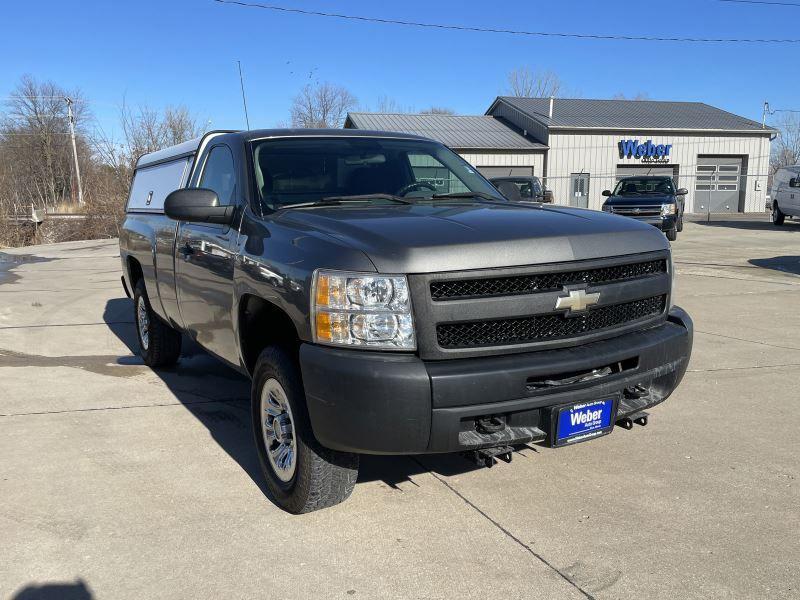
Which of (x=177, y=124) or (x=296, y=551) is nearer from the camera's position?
(x=296, y=551)

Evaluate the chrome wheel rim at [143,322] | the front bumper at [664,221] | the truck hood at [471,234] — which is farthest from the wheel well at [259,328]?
the front bumper at [664,221]

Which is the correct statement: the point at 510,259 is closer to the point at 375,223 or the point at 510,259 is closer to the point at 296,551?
→ the point at 375,223

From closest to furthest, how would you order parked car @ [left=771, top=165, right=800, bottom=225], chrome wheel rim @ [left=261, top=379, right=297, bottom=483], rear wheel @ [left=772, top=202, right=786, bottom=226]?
chrome wheel rim @ [left=261, top=379, right=297, bottom=483]
parked car @ [left=771, top=165, right=800, bottom=225]
rear wheel @ [left=772, top=202, right=786, bottom=226]

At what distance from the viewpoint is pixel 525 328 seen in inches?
123

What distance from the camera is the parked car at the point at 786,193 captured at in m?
23.8

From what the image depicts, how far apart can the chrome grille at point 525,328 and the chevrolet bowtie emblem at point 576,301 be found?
1.9 inches

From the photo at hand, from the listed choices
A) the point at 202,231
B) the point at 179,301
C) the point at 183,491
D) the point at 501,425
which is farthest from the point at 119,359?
the point at 501,425

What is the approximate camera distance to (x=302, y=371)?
3.07 meters

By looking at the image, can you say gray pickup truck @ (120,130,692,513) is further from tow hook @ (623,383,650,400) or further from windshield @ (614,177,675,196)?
windshield @ (614,177,675,196)

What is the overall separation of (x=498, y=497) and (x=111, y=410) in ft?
10.0

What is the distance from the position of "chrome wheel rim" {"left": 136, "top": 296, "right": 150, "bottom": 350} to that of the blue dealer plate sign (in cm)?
443

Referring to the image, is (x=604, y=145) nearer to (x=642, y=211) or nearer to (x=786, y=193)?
(x=786, y=193)

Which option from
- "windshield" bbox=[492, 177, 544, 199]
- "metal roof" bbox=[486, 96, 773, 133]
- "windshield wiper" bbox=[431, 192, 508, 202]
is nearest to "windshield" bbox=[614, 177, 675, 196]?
"windshield" bbox=[492, 177, 544, 199]

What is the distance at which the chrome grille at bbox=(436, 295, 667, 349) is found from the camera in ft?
9.87
